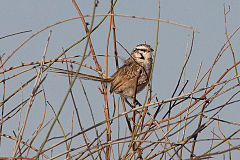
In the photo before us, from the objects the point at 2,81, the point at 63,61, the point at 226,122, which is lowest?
the point at 226,122

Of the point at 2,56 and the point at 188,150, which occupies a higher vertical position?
the point at 2,56

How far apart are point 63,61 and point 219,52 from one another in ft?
3.98

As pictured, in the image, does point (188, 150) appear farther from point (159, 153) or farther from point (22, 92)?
point (22, 92)

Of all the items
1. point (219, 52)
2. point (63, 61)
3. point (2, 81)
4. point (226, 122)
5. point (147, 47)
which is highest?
point (147, 47)

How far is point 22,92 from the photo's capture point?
2518 millimetres

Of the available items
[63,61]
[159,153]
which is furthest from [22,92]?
[159,153]

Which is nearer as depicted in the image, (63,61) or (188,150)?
(188,150)

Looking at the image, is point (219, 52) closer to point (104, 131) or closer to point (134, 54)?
point (104, 131)

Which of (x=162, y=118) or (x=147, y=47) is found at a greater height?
(x=147, y=47)

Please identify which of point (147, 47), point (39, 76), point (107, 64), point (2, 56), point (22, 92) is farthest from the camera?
point (147, 47)

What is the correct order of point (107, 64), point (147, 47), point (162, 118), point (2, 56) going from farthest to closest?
point (147, 47)
point (107, 64)
point (162, 118)
point (2, 56)

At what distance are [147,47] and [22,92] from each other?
355 cm

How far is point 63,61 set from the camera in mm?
2656

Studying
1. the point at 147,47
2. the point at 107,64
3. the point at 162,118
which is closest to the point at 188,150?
the point at 162,118
